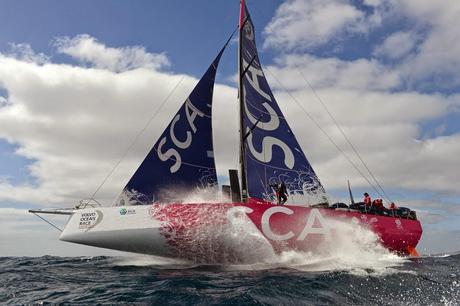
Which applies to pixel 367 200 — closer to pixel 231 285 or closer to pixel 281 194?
pixel 281 194

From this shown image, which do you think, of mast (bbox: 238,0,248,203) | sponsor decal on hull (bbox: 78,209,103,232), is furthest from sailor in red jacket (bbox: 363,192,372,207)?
sponsor decal on hull (bbox: 78,209,103,232)

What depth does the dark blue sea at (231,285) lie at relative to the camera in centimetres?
662

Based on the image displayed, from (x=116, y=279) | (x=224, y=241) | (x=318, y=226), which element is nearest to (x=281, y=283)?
(x=224, y=241)

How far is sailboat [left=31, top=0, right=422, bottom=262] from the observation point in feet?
35.7

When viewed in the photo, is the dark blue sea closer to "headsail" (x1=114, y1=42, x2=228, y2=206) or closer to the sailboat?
the sailboat

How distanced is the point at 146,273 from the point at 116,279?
111 centimetres

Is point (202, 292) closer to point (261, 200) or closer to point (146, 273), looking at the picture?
point (146, 273)

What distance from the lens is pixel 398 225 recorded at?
15.2 meters

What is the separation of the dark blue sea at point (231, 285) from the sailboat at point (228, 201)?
869 mm

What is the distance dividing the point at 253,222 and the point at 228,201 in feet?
6.70

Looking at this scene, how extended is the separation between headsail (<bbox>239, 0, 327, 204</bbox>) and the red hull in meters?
1.88

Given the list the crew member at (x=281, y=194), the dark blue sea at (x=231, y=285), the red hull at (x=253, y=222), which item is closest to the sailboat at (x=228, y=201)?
the red hull at (x=253, y=222)

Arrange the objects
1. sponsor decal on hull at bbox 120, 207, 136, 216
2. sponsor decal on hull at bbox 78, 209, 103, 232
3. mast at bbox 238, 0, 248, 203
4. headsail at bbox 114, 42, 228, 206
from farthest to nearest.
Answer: mast at bbox 238, 0, 248, 203
headsail at bbox 114, 42, 228, 206
sponsor decal on hull at bbox 78, 209, 103, 232
sponsor decal on hull at bbox 120, 207, 136, 216

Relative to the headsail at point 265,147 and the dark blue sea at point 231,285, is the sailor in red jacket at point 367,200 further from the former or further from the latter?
the dark blue sea at point 231,285
